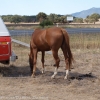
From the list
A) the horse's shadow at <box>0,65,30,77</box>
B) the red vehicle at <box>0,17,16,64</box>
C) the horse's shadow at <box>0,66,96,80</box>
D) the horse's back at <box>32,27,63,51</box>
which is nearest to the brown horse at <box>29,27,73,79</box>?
the horse's back at <box>32,27,63,51</box>

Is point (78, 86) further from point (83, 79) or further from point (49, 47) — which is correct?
point (49, 47)

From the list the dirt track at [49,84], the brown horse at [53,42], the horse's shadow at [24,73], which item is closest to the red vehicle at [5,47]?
the dirt track at [49,84]

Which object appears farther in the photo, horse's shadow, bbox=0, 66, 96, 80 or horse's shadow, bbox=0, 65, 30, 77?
horse's shadow, bbox=0, 65, 30, 77

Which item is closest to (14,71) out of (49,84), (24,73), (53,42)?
(24,73)

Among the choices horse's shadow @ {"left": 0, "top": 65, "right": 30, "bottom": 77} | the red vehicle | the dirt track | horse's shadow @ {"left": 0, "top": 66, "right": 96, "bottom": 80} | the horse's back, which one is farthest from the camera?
horse's shadow @ {"left": 0, "top": 65, "right": 30, "bottom": 77}

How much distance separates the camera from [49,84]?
8.79m

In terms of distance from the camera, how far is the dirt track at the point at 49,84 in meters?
7.26

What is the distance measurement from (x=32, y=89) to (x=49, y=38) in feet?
7.12

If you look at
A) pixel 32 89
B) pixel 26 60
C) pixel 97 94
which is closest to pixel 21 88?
pixel 32 89

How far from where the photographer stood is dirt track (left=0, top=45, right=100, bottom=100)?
23.8ft

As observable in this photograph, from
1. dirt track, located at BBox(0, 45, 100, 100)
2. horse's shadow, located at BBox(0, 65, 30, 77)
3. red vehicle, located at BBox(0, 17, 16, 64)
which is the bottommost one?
horse's shadow, located at BBox(0, 65, 30, 77)

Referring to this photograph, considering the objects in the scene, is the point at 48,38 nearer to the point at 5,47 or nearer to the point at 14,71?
the point at 5,47

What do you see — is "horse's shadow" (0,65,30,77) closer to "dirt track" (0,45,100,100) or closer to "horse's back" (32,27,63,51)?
"dirt track" (0,45,100,100)

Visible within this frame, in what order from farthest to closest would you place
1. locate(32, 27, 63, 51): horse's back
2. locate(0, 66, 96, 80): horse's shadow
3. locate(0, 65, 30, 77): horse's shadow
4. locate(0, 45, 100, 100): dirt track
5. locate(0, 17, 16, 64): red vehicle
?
locate(0, 65, 30, 77): horse's shadow
locate(0, 66, 96, 80): horse's shadow
locate(0, 17, 16, 64): red vehicle
locate(32, 27, 63, 51): horse's back
locate(0, 45, 100, 100): dirt track
